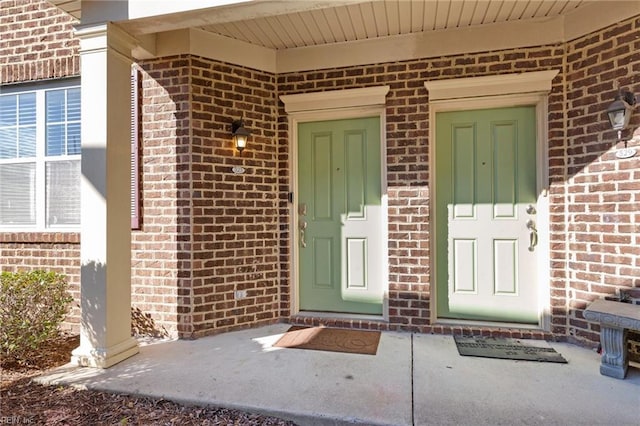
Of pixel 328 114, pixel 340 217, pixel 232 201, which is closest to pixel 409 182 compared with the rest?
pixel 340 217

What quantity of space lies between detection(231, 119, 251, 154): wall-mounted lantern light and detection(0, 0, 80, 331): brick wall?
5.65ft

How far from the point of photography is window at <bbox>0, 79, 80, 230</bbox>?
3715 mm

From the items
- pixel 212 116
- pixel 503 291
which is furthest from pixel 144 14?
pixel 503 291

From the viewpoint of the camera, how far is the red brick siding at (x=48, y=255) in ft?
11.8

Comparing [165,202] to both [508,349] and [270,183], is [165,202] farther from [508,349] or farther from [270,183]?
[508,349]

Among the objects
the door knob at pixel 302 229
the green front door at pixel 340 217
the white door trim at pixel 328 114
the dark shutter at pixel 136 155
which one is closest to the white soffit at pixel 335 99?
the white door trim at pixel 328 114

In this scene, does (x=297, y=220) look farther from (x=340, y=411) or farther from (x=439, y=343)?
(x=340, y=411)

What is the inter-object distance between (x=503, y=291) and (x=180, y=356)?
2.81 meters

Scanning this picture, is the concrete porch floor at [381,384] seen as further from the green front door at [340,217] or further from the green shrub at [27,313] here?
the green front door at [340,217]

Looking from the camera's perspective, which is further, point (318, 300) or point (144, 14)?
point (318, 300)

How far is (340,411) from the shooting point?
6.75ft

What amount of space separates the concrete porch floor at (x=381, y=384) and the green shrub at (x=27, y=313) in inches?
Result: 16.6

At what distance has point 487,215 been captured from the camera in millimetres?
3285

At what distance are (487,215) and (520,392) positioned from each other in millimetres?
1527
